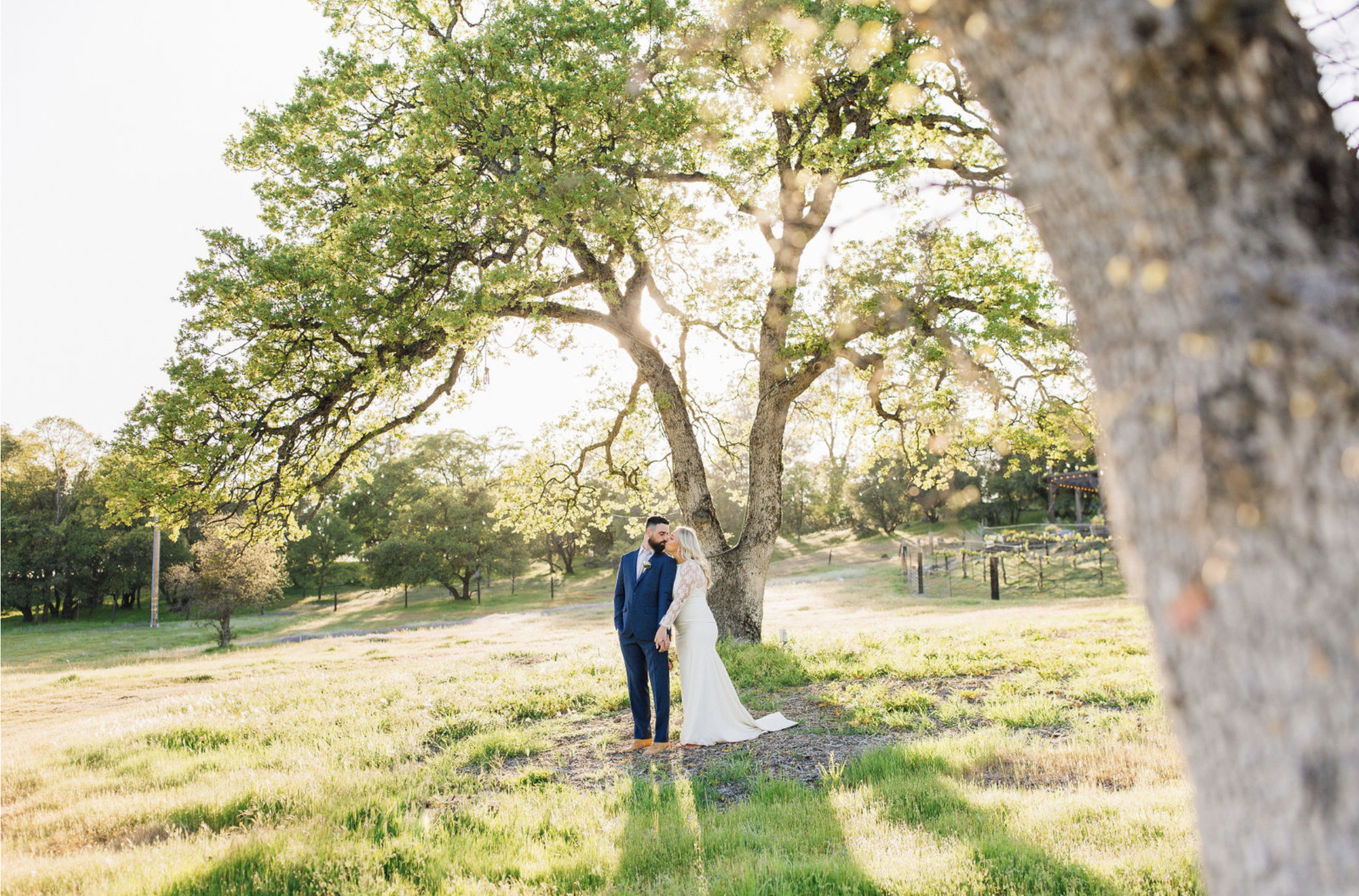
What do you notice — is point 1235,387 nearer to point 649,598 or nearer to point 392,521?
point 649,598

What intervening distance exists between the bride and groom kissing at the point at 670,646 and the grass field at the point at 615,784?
442 millimetres

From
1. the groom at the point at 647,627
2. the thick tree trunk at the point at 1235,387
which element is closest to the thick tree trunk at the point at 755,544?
the groom at the point at 647,627

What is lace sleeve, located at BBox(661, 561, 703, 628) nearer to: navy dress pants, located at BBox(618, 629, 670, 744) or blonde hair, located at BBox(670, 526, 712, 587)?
blonde hair, located at BBox(670, 526, 712, 587)

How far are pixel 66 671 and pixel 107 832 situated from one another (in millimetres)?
23575

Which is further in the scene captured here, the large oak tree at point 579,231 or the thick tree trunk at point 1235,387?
the large oak tree at point 579,231

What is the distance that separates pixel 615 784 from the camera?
20.1ft

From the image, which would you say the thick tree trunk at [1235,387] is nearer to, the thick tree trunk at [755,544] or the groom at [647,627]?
the groom at [647,627]

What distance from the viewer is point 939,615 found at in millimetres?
22516

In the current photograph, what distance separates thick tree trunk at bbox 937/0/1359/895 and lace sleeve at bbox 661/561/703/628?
640 centimetres

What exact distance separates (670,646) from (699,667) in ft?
1.32

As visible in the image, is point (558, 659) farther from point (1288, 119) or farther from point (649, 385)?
point (1288, 119)

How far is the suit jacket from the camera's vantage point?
7.82 meters

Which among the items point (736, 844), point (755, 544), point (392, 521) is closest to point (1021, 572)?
point (755, 544)

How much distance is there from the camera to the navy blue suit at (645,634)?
25.5 ft
